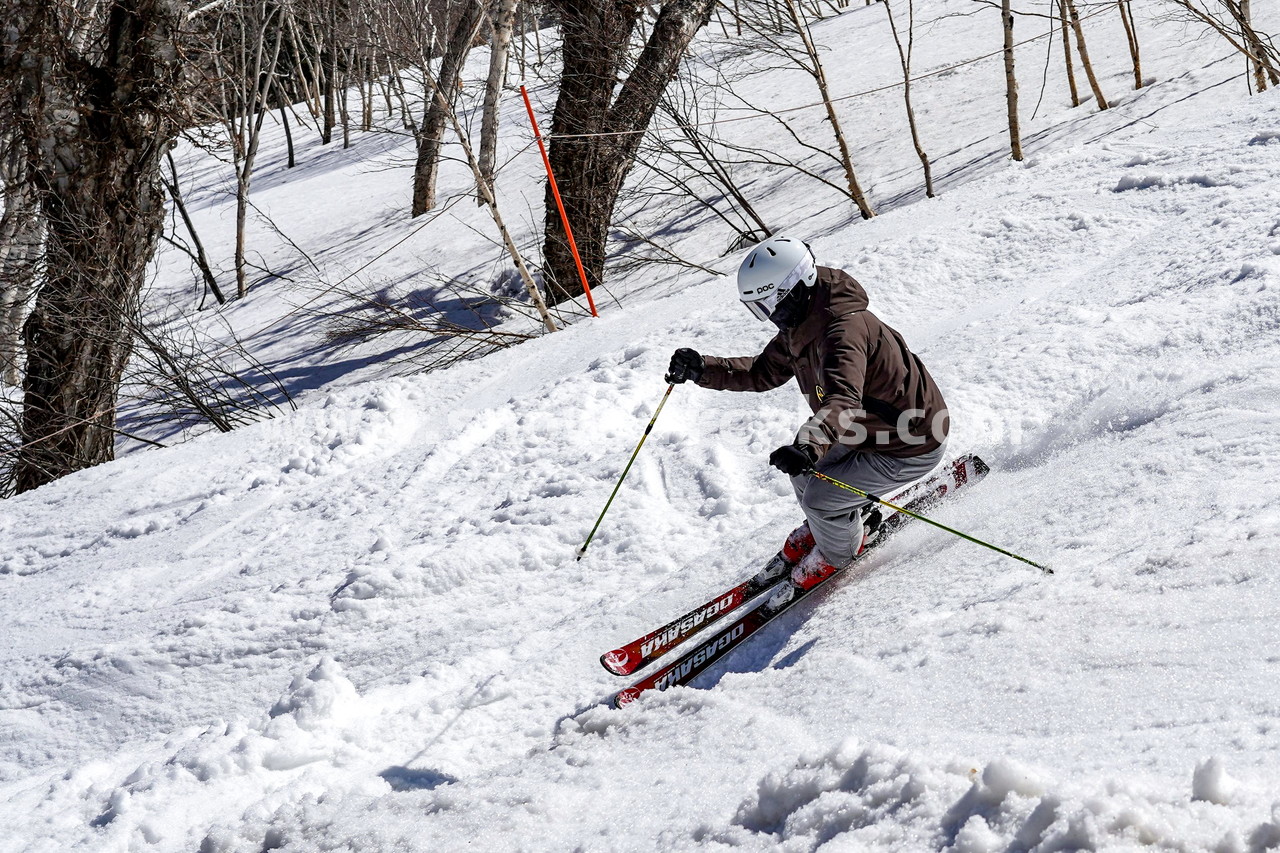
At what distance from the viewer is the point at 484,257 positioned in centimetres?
1363

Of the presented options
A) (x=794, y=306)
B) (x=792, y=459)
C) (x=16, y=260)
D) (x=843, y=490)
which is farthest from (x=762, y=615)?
(x=16, y=260)

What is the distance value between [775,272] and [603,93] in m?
7.18

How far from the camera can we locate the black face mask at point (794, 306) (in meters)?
3.98

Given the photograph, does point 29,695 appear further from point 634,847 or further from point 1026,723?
point 1026,723

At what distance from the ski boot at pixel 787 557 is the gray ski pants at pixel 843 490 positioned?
18cm

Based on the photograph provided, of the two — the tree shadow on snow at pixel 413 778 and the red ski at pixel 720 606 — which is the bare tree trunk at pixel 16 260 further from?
the red ski at pixel 720 606

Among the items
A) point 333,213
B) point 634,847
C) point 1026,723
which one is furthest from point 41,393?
point 333,213

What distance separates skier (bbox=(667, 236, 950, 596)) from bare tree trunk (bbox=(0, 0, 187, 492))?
21.8 ft

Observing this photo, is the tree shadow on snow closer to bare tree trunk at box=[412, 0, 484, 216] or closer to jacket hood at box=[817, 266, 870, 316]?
jacket hood at box=[817, 266, 870, 316]

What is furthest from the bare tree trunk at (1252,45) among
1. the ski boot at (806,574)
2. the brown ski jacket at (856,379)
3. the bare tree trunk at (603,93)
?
the ski boot at (806,574)

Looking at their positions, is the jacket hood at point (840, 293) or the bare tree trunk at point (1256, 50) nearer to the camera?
the jacket hood at point (840, 293)

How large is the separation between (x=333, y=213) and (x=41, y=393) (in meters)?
11.2

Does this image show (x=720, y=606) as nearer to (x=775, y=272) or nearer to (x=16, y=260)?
(x=775, y=272)

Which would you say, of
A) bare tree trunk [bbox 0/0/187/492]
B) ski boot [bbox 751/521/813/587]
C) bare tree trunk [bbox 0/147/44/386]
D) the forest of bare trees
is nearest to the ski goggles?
ski boot [bbox 751/521/813/587]
